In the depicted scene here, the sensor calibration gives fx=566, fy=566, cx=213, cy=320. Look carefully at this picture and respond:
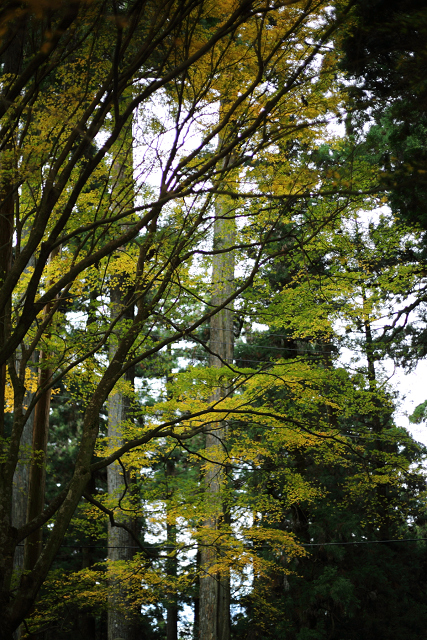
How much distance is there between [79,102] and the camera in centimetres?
402

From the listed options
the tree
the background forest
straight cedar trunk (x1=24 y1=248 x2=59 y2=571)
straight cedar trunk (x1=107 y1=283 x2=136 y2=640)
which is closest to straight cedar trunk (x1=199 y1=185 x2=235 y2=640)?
the background forest

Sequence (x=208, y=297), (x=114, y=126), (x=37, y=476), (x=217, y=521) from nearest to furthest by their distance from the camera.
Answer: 1. (x=114, y=126)
2. (x=37, y=476)
3. (x=217, y=521)
4. (x=208, y=297)

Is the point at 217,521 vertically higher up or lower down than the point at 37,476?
lower down

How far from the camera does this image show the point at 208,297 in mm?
11117

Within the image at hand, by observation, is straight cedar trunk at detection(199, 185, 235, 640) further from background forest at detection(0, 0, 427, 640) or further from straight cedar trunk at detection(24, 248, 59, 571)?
straight cedar trunk at detection(24, 248, 59, 571)

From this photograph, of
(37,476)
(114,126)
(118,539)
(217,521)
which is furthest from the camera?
(118,539)

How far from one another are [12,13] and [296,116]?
9.05 ft

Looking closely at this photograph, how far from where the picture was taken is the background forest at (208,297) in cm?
383

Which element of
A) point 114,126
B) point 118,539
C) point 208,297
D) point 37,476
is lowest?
point 118,539

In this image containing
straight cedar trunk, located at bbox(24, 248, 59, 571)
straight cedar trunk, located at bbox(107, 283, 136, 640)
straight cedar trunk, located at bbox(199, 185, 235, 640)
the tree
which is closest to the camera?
the tree

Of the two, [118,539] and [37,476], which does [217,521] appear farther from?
[37,476]

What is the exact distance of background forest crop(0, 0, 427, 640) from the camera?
3832mm

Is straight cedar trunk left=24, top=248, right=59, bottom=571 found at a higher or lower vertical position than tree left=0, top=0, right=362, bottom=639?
lower

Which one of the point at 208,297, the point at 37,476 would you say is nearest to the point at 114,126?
the point at 37,476
